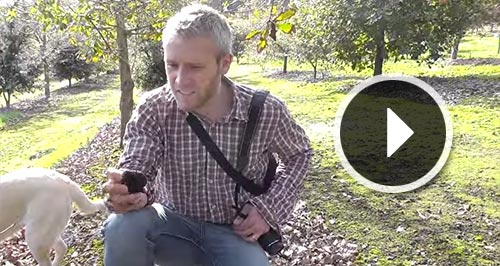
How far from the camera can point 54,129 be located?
1351 cm

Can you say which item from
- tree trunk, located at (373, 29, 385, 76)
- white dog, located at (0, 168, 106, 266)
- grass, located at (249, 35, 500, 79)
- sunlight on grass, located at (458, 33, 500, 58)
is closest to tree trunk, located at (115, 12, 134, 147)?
white dog, located at (0, 168, 106, 266)

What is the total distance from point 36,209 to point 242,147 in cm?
200

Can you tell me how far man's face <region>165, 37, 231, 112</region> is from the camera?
1859 millimetres

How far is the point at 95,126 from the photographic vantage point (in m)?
12.1

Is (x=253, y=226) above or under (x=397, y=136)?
above

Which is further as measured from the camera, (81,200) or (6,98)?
(6,98)

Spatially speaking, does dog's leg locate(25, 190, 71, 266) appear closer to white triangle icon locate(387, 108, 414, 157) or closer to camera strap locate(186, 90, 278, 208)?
camera strap locate(186, 90, 278, 208)

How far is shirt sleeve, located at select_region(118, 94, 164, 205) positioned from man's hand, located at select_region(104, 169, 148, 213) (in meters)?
0.08

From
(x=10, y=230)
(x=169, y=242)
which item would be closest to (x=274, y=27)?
(x=169, y=242)

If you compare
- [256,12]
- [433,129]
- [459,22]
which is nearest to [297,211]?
[256,12]

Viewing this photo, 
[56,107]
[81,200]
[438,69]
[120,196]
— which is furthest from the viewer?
[56,107]

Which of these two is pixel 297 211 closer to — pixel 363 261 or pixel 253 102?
pixel 363 261

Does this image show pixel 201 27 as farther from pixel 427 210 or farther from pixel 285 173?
pixel 427 210

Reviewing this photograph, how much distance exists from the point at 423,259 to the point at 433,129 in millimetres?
4616
